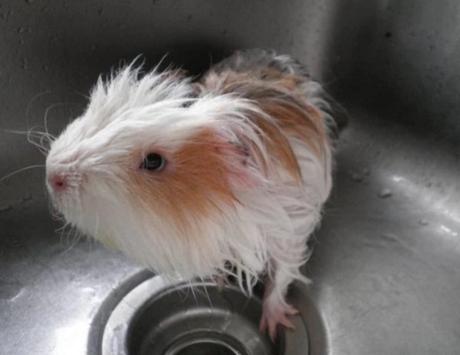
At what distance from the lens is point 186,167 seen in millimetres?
796

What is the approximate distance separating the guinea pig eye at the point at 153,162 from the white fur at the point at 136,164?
0.02 m

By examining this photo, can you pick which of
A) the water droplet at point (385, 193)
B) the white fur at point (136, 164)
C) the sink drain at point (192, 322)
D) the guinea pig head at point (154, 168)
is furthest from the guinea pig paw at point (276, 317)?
the water droplet at point (385, 193)

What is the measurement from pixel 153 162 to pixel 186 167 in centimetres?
5

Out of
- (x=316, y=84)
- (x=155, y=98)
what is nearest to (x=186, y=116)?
(x=155, y=98)

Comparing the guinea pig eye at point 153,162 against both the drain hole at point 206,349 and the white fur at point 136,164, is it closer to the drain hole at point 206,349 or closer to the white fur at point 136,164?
the white fur at point 136,164

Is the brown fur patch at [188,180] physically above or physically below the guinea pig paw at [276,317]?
above

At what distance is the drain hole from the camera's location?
112 centimetres

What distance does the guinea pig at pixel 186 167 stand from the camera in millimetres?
784

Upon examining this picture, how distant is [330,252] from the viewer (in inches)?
49.0

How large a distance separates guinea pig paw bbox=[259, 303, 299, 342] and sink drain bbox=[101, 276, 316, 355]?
2 centimetres

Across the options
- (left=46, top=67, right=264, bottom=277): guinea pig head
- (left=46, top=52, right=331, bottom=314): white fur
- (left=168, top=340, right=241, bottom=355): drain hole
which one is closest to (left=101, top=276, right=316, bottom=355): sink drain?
(left=168, top=340, right=241, bottom=355): drain hole

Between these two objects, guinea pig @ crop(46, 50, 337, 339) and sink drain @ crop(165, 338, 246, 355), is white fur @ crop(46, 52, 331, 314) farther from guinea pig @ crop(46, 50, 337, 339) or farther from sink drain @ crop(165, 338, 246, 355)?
sink drain @ crop(165, 338, 246, 355)

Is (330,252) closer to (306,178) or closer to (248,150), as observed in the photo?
(306,178)

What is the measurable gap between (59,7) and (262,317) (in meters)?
0.71
